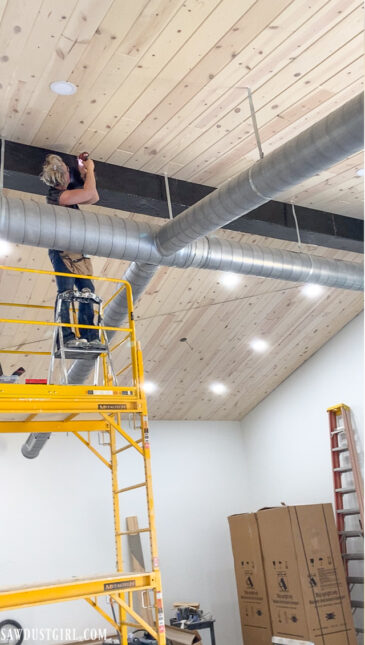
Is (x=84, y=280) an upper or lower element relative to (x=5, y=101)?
lower

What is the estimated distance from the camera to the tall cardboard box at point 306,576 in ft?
20.9

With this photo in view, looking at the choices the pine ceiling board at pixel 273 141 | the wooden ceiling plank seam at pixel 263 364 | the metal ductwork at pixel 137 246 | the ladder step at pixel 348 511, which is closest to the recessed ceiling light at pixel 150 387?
the wooden ceiling plank seam at pixel 263 364

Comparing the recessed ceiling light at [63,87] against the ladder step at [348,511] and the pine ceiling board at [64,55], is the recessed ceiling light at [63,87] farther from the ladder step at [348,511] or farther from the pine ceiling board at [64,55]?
the ladder step at [348,511]

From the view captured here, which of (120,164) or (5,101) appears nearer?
(5,101)

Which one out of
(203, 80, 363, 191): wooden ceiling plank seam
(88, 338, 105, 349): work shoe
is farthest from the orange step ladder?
(88, 338, 105, 349): work shoe

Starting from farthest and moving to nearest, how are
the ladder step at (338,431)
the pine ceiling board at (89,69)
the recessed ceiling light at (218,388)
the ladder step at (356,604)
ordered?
the recessed ceiling light at (218,388) → the ladder step at (338,431) → the ladder step at (356,604) → the pine ceiling board at (89,69)

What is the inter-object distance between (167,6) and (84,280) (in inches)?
82.4

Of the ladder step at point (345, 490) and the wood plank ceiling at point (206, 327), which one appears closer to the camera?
the wood plank ceiling at point (206, 327)

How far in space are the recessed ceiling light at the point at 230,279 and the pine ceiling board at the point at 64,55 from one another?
9.61 ft

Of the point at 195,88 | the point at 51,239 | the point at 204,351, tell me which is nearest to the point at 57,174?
the point at 51,239

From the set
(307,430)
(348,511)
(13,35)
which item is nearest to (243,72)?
(13,35)

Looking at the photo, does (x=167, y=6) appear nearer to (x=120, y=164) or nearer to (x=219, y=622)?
(x=120, y=164)

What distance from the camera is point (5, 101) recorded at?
3.81m

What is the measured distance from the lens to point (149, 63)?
3.57 metres
